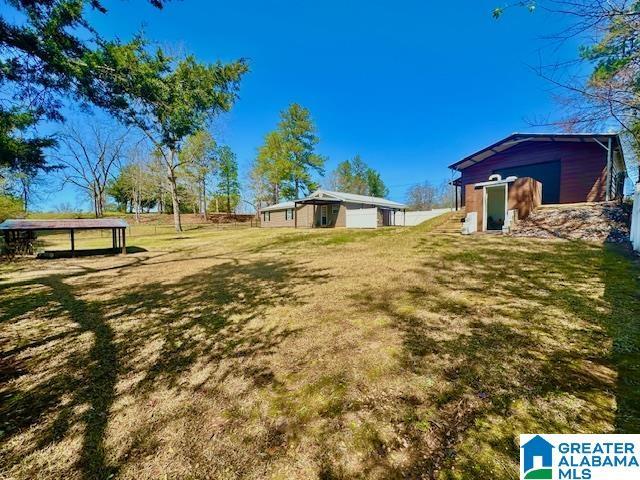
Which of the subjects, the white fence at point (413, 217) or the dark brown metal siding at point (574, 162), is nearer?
the dark brown metal siding at point (574, 162)

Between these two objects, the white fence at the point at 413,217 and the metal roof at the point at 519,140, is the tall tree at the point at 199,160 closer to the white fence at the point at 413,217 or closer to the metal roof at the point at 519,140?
the white fence at the point at 413,217

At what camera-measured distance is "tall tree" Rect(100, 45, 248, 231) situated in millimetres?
4430

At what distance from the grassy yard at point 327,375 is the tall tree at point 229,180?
38.0 m

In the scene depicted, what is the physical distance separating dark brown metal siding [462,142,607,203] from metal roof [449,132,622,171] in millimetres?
381

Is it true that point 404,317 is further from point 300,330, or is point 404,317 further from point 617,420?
point 617,420

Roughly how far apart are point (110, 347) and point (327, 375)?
3056mm

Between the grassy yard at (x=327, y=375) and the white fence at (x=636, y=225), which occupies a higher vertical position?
the white fence at (x=636, y=225)

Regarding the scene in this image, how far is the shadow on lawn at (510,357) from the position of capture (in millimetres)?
1757

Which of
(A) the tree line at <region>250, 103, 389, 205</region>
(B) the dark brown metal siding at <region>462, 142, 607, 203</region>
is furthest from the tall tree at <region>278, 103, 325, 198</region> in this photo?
(B) the dark brown metal siding at <region>462, 142, 607, 203</region>

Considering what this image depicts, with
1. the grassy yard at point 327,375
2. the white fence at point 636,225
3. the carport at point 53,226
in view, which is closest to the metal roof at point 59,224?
the carport at point 53,226

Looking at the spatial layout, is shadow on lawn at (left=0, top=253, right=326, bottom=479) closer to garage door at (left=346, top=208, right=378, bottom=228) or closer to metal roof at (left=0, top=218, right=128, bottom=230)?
metal roof at (left=0, top=218, right=128, bottom=230)

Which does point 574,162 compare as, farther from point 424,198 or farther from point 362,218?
point 424,198

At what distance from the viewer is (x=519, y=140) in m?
13.3

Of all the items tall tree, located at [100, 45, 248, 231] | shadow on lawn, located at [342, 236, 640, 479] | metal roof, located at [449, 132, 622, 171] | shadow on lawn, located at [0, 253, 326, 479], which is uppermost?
metal roof, located at [449, 132, 622, 171]
